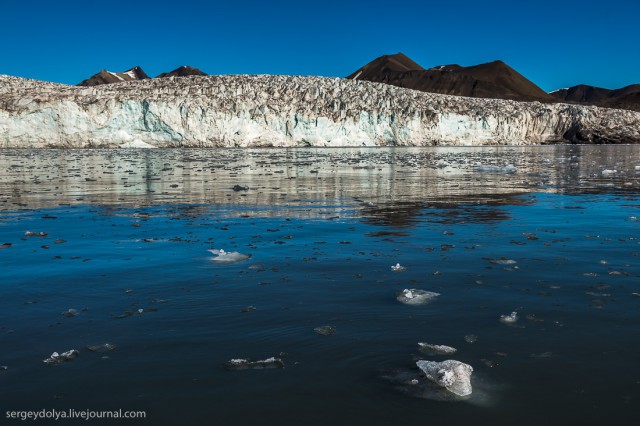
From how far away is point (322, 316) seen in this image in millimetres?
3723

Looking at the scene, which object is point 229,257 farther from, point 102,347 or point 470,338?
point 470,338

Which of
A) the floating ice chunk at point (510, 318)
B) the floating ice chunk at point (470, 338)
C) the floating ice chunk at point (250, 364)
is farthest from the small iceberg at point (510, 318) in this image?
the floating ice chunk at point (250, 364)

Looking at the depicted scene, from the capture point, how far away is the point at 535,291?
427 centimetres

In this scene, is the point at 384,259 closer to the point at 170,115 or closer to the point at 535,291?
the point at 535,291

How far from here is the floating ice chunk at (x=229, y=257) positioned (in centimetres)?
550

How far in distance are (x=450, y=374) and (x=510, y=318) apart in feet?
3.80

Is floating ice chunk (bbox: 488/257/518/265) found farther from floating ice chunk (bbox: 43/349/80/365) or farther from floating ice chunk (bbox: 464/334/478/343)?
floating ice chunk (bbox: 43/349/80/365)

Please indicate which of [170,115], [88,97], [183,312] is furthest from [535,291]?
[88,97]

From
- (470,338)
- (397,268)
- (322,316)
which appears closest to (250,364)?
(322,316)

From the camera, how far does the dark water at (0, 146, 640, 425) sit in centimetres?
253

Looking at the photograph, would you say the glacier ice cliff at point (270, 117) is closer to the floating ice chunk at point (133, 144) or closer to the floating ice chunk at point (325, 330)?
the floating ice chunk at point (133, 144)

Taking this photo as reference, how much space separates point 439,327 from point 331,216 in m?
5.29

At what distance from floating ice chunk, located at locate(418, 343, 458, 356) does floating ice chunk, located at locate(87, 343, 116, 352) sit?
1869 millimetres

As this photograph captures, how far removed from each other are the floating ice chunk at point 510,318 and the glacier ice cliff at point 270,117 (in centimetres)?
5752
